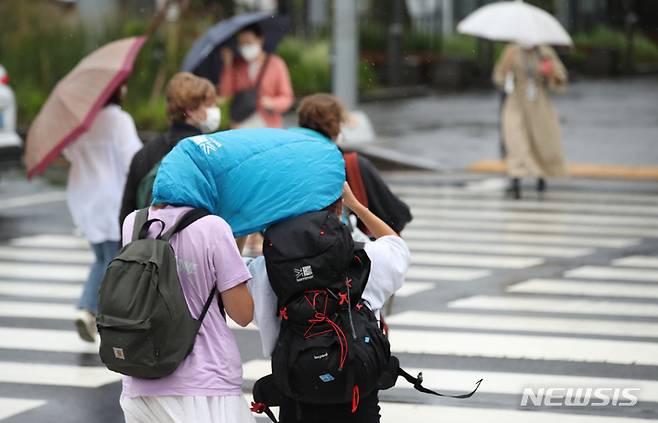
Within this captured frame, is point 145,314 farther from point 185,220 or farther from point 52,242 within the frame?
point 52,242

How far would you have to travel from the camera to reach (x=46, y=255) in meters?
12.9

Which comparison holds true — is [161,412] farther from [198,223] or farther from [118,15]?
[118,15]

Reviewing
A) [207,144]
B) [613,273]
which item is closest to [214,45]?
[613,273]

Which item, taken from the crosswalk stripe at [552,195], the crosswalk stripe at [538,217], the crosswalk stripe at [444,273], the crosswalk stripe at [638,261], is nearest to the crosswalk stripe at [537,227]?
the crosswalk stripe at [538,217]

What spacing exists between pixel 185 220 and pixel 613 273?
7.37 metres

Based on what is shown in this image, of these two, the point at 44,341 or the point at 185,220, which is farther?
the point at 44,341

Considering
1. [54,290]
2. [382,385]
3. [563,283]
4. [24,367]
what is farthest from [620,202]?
[382,385]

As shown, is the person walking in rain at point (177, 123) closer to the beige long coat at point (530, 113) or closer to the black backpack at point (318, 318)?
the black backpack at point (318, 318)

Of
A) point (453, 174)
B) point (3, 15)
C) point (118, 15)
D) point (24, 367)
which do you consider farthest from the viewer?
point (118, 15)

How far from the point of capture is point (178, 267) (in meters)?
4.70

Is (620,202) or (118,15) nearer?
(620,202)

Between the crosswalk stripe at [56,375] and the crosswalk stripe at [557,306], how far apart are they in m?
2.93

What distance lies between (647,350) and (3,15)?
62.2ft

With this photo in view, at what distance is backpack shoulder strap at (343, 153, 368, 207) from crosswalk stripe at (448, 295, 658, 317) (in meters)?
3.41
